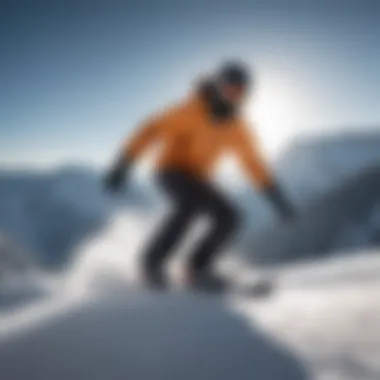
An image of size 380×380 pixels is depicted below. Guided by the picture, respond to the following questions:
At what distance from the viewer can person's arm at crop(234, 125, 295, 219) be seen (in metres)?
3.81

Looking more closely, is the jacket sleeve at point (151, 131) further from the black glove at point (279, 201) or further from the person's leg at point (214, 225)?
the black glove at point (279, 201)

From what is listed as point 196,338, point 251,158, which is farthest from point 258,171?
point 196,338

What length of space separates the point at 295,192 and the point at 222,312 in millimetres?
78786

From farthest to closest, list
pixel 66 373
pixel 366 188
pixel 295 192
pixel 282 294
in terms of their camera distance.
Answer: pixel 295 192, pixel 366 188, pixel 282 294, pixel 66 373

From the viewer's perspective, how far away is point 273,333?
210 cm

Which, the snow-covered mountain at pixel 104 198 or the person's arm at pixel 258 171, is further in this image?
the snow-covered mountain at pixel 104 198

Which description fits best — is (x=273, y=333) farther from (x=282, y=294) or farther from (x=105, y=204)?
(x=105, y=204)

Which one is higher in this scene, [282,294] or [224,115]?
[224,115]

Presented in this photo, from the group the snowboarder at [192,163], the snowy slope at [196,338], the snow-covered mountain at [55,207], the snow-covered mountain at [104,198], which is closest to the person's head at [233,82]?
the snowboarder at [192,163]

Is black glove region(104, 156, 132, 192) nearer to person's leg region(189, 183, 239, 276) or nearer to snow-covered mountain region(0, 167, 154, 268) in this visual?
person's leg region(189, 183, 239, 276)

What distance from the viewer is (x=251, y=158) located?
3834 mm

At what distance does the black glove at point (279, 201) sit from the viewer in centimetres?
379

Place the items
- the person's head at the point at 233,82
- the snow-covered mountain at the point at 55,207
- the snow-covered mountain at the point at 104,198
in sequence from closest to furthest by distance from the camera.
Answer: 1. the person's head at the point at 233,82
2. the snow-covered mountain at the point at 104,198
3. the snow-covered mountain at the point at 55,207

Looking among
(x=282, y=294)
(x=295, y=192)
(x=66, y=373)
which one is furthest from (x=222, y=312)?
(x=295, y=192)
